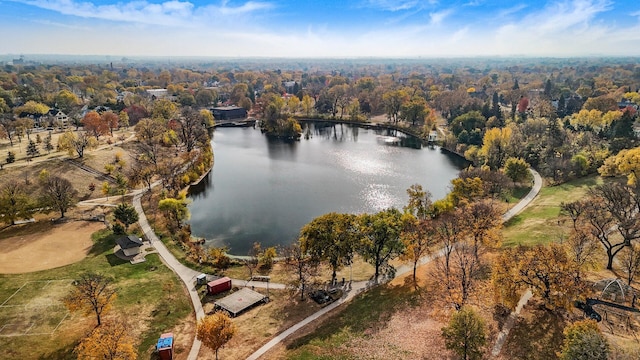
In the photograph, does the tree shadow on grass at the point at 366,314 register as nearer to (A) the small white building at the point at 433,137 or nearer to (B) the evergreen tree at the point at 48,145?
(B) the evergreen tree at the point at 48,145

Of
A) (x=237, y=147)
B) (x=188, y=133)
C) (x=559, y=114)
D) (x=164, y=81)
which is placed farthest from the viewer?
(x=164, y=81)

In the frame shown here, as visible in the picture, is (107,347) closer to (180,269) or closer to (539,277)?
(180,269)

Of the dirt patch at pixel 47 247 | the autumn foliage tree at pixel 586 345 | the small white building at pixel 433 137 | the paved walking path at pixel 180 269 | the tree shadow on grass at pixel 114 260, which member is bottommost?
the paved walking path at pixel 180 269

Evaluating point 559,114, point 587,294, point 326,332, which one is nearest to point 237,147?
point 326,332

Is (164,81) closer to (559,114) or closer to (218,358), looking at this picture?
(559,114)

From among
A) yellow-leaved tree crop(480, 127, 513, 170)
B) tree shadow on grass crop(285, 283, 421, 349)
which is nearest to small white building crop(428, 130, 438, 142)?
yellow-leaved tree crop(480, 127, 513, 170)

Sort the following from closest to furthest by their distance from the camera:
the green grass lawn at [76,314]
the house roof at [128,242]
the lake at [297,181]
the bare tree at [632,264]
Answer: the green grass lawn at [76,314] < the bare tree at [632,264] < the house roof at [128,242] < the lake at [297,181]

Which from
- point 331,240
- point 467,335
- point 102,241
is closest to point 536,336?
point 467,335

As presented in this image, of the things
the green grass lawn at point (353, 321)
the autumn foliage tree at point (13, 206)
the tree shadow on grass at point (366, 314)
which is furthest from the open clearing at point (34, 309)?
the green grass lawn at point (353, 321)
